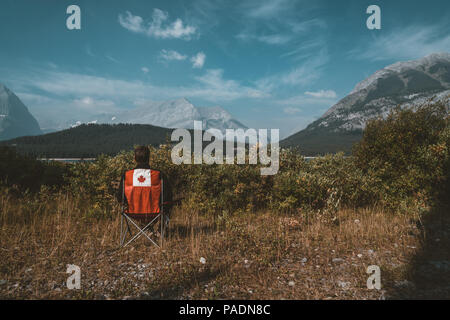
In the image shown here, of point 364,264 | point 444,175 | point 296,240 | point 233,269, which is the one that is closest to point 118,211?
point 233,269

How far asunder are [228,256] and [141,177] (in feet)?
6.86

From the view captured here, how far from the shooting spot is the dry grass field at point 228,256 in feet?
10.4

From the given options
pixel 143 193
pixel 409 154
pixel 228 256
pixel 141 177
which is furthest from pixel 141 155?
pixel 409 154

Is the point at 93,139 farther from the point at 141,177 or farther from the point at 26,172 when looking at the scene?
the point at 141,177

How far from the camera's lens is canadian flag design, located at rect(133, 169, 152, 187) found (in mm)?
4176

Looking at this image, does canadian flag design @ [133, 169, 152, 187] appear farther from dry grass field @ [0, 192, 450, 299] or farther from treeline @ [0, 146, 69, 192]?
treeline @ [0, 146, 69, 192]

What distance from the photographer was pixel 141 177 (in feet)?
13.7

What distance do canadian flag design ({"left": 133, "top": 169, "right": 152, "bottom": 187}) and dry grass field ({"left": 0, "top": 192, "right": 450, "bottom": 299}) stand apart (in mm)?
1233

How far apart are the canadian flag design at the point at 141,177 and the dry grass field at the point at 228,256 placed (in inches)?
48.5

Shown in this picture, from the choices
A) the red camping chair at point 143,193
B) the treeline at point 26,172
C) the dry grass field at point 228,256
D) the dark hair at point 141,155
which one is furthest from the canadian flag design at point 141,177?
the treeline at point 26,172

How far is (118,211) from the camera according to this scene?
590 cm

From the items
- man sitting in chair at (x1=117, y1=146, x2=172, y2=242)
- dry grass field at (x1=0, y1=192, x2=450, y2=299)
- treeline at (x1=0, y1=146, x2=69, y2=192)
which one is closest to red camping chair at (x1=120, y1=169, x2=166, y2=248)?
man sitting in chair at (x1=117, y1=146, x2=172, y2=242)

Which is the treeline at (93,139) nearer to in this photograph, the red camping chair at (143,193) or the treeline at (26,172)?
the treeline at (26,172)
